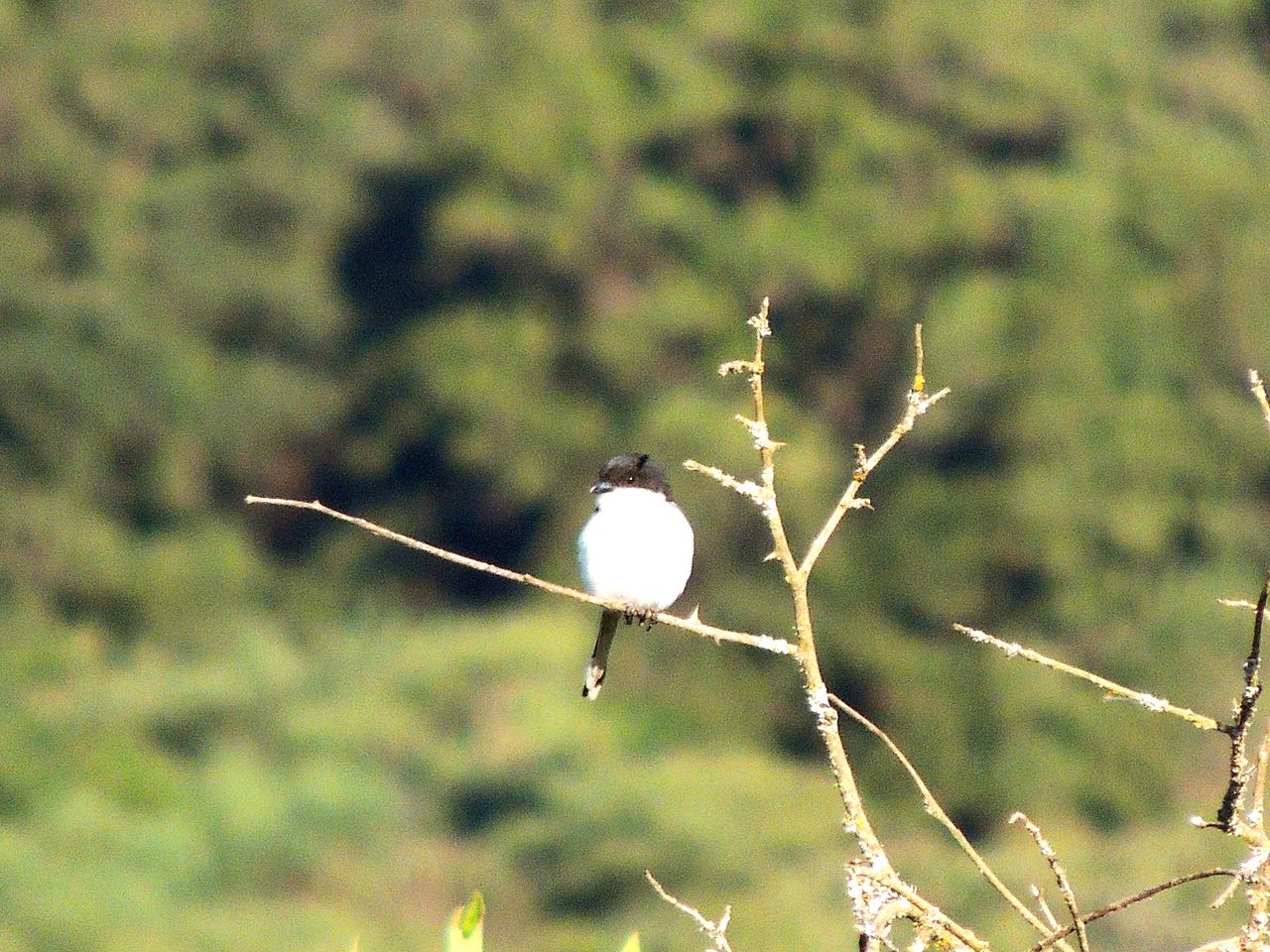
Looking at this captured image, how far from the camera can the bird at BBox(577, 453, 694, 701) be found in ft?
16.5

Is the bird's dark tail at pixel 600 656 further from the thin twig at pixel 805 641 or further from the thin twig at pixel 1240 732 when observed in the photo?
the thin twig at pixel 1240 732

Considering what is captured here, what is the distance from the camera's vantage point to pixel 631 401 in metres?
31.7

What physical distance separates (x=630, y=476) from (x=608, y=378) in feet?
89.0

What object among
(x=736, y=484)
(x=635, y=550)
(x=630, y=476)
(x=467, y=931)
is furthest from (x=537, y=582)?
(x=630, y=476)

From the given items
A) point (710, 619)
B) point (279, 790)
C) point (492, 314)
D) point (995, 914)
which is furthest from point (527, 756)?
point (492, 314)

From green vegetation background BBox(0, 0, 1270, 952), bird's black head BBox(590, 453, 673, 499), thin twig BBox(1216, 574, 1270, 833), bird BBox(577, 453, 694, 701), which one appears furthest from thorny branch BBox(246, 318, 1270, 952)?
green vegetation background BBox(0, 0, 1270, 952)

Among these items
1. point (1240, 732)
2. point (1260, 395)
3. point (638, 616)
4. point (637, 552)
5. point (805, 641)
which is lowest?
point (1240, 732)

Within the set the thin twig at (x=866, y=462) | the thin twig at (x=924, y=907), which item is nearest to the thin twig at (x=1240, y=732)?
the thin twig at (x=924, y=907)

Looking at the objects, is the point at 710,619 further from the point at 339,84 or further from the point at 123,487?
the point at 339,84

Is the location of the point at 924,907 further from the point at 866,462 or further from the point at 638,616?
the point at 638,616

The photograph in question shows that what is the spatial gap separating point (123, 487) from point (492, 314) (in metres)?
4.93

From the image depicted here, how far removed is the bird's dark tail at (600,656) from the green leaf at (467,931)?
165cm

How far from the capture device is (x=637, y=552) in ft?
16.5

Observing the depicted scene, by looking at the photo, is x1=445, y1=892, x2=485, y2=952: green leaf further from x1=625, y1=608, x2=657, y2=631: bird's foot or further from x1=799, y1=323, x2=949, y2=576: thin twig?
x1=625, y1=608, x2=657, y2=631: bird's foot
